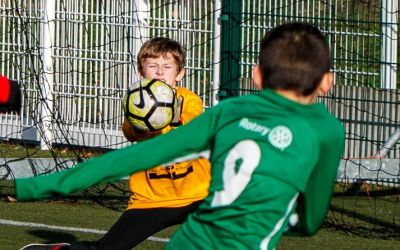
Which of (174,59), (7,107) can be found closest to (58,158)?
(174,59)

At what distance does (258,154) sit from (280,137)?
0.31ft

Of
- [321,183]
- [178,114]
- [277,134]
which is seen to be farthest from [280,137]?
[178,114]

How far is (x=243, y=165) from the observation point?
3.99m

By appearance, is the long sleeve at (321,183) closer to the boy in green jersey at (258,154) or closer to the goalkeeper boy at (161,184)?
the boy in green jersey at (258,154)

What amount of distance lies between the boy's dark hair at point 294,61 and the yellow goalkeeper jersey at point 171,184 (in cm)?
248

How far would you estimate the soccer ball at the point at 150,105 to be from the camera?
20.5 ft

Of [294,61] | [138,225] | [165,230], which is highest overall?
[294,61]

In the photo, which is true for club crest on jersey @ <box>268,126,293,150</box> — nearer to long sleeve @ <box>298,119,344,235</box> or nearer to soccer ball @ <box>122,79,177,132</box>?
long sleeve @ <box>298,119,344,235</box>

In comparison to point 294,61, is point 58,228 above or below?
below

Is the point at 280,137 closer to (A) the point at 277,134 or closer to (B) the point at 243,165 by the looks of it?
(A) the point at 277,134

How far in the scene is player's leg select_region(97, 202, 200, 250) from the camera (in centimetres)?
615

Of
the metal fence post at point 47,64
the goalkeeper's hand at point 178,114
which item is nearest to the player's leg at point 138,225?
the goalkeeper's hand at point 178,114

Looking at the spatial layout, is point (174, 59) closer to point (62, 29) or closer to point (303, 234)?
point (303, 234)

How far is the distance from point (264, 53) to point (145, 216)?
2.51m
